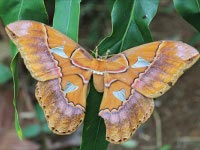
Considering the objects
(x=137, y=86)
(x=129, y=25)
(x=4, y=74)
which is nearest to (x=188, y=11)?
(x=129, y=25)

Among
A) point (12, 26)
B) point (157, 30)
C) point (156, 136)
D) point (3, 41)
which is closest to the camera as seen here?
point (12, 26)

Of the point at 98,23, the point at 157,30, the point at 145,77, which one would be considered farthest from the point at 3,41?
the point at 145,77

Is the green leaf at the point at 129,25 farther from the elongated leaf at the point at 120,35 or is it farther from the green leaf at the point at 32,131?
the green leaf at the point at 32,131

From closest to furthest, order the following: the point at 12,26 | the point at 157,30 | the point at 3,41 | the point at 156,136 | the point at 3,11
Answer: the point at 12,26, the point at 3,11, the point at 156,136, the point at 3,41, the point at 157,30

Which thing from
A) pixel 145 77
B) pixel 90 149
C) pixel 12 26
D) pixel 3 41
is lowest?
pixel 3 41

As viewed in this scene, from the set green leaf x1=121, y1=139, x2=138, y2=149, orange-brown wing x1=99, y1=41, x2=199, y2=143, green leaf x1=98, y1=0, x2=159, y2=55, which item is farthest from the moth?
green leaf x1=121, y1=139, x2=138, y2=149

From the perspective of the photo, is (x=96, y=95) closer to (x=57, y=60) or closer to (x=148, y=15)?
(x=57, y=60)
